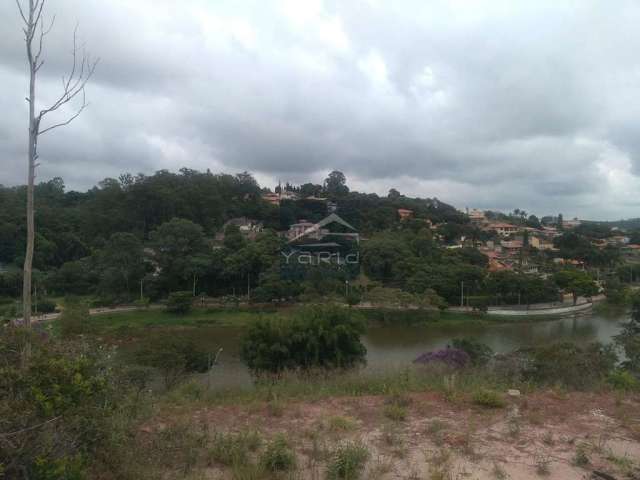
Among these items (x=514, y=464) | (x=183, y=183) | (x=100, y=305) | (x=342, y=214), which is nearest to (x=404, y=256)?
(x=342, y=214)

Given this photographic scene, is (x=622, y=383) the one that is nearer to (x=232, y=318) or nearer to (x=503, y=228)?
(x=232, y=318)

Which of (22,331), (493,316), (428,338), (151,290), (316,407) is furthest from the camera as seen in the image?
(151,290)

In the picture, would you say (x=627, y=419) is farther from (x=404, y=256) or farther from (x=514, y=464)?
(x=404, y=256)

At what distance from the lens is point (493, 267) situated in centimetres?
2497

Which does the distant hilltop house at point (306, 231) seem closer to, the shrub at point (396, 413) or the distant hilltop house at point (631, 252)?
the shrub at point (396, 413)

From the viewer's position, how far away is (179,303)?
1905cm

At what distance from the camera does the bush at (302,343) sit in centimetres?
946

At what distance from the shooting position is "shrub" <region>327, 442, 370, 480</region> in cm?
244

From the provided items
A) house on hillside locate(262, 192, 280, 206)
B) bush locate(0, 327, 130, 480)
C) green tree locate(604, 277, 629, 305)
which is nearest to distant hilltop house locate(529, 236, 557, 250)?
green tree locate(604, 277, 629, 305)

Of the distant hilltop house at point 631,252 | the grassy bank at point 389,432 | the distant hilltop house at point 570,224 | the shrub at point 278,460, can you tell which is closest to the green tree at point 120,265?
the grassy bank at point 389,432

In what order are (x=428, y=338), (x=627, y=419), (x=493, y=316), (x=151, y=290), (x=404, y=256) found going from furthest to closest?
(x=404, y=256) < (x=151, y=290) < (x=493, y=316) < (x=428, y=338) < (x=627, y=419)

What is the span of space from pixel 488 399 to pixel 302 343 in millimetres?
6385

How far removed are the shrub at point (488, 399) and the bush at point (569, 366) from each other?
1.45 meters

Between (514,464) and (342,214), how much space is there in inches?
1173
